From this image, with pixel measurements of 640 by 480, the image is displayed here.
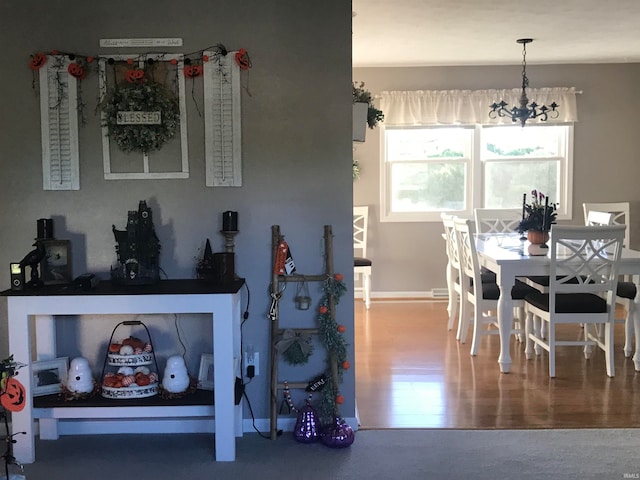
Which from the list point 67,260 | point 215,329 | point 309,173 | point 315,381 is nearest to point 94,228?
point 67,260

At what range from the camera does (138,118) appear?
3037 millimetres

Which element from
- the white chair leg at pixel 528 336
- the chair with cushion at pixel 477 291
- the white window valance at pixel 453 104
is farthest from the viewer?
the white window valance at pixel 453 104

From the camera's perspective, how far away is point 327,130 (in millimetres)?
3160

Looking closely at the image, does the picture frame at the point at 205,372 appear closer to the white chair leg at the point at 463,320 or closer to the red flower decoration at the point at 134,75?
the red flower decoration at the point at 134,75

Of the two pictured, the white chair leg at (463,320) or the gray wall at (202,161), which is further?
the white chair leg at (463,320)

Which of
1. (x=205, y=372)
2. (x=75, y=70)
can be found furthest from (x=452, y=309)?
(x=75, y=70)

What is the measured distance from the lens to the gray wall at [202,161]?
3.12m

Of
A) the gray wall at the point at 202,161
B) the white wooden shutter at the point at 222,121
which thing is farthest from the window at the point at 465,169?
the white wooden shutter at the point at 222,121

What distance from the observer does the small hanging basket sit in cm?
319

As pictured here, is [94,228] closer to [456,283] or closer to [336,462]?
[336,462]

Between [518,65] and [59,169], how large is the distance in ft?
16.8

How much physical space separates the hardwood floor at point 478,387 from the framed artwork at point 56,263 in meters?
1.71

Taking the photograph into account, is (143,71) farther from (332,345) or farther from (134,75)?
(332,345)

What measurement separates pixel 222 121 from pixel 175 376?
1266 mm
